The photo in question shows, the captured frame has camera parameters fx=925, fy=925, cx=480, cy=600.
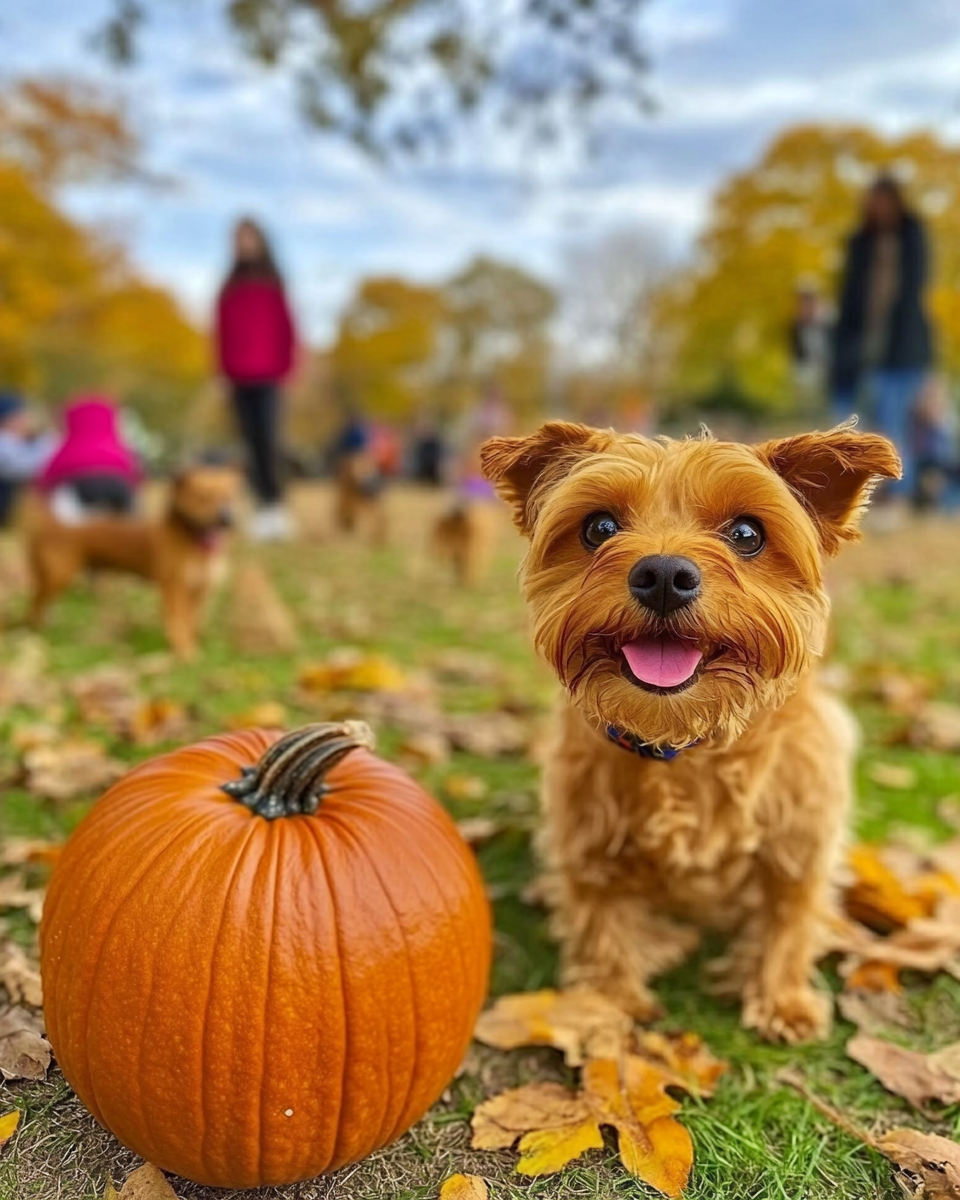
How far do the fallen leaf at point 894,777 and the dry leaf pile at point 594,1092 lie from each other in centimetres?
189

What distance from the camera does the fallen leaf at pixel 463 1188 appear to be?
175 cm

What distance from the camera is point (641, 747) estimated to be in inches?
82.1

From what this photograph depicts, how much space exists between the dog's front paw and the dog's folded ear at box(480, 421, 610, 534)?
54.4 inches

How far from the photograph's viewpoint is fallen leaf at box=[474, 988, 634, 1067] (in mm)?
2195

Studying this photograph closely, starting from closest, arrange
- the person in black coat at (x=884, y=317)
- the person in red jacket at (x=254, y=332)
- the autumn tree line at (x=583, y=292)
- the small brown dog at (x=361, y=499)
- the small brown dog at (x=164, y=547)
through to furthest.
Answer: the small brown dog at (x=164, y=547), the person in red jacket at (x=254, y=332), the person in black coat at (x=884, y=317), the small brown dog at (x=361, y=499), the autumn tree line at (x=583, y=292)

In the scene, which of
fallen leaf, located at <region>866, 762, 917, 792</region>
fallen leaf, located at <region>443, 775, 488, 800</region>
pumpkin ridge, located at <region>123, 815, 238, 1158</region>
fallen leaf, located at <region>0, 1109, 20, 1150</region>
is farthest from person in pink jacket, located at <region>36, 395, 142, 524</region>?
pumpkin ridge, located at <region>123, 815, 238, 1158</region>

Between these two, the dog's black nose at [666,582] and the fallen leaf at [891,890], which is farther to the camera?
the fallen leaf at [891,890]

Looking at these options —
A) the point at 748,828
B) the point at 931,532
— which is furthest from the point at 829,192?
the point at 748,828

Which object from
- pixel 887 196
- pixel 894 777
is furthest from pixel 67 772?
pixel 887 196

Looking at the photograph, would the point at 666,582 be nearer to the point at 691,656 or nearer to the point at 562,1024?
the point at 691,656

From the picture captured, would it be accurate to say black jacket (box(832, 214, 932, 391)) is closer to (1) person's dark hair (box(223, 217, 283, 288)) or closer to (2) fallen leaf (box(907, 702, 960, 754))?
(1) person's dark hair (box(223, 217, 283, 288))

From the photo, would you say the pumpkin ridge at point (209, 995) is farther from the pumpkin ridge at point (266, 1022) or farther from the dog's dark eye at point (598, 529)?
the dog's dark eye at point (598, 529)

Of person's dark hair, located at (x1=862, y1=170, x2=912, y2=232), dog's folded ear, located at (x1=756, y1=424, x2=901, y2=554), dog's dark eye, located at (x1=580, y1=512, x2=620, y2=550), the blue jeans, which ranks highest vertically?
person's dark hair, located at (x1=862, y1=170, x2=912, y2=232)

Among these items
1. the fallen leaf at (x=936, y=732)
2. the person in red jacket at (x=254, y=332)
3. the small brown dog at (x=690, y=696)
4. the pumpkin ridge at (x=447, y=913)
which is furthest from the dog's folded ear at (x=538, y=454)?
the person in red jacket at (x=254, y=332)
